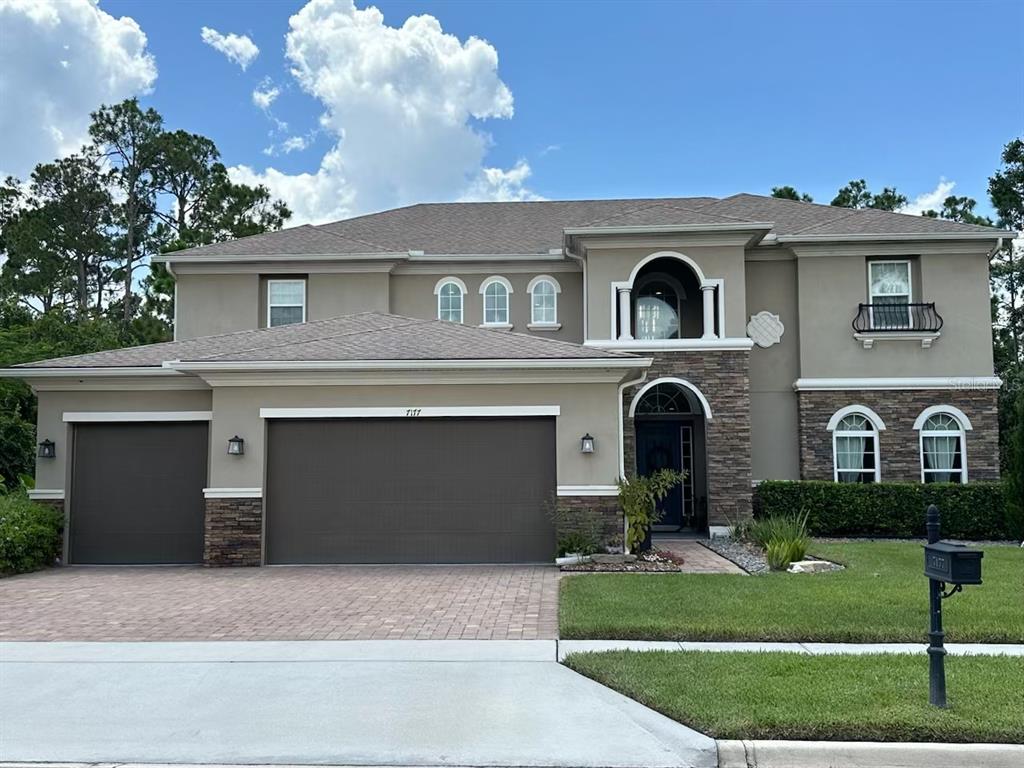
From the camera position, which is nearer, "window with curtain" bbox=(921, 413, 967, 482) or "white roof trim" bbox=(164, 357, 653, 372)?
"white roof trim" bbox=(164, 357, 653, 372)

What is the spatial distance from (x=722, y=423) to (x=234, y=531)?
32.6 ft

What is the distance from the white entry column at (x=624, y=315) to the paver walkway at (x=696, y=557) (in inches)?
172

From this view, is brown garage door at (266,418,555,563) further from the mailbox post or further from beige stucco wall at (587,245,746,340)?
the mailbox post

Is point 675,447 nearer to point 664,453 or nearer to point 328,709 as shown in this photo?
point 664,453

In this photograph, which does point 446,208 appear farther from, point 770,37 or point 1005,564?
point 1005,564

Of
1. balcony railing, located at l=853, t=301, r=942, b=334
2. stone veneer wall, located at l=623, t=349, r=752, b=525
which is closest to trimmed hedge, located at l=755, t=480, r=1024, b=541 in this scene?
stone veneer wall, located at l=623, t=349, r=752, b=525

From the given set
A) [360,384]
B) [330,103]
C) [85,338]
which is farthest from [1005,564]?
[85,338]

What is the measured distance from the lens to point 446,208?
24.4 meters

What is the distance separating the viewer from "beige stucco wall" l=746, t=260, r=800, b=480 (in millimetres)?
19531

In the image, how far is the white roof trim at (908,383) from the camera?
62.5ft

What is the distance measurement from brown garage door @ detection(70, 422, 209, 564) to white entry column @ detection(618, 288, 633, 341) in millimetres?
8614

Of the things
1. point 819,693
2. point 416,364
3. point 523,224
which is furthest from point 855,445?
point 819,693

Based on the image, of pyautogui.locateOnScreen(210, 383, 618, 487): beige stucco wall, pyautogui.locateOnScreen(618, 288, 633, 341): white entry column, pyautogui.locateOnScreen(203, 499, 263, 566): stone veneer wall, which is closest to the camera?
pyautogui.locateOnScreen(210, 383, 618, 487): beige stucco wall

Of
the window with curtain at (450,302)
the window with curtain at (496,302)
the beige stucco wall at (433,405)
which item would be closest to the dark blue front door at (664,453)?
the window with curtain at (496,302)
